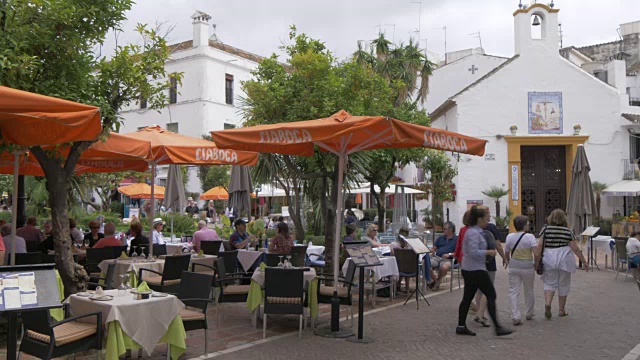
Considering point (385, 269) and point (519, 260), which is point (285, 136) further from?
point (519, 260)

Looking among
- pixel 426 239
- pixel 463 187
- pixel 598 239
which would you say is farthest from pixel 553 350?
pixel 463 187

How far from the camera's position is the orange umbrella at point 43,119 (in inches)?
205

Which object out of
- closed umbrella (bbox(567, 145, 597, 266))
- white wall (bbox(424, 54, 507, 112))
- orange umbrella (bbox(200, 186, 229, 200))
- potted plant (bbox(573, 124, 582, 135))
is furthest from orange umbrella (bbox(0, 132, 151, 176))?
white wall (bbox(424, 54, 507, 112))

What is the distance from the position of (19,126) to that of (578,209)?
14937mm

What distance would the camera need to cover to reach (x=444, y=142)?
8.20 metres

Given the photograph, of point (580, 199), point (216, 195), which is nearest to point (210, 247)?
point (580, 199)

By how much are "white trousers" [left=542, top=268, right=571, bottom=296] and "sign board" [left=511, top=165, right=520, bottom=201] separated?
1767cm

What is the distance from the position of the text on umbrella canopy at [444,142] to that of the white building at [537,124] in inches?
726

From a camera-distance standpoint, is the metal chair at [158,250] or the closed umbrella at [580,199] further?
the closed umbrella at [580,199]

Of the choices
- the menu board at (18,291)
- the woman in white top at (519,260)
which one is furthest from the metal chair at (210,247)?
the menu board at (18,291)

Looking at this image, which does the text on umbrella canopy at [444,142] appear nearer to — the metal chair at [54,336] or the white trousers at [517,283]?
the white trousers at [517,283]

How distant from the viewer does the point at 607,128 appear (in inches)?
1045

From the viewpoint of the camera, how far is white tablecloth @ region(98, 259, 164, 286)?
29.8 feet

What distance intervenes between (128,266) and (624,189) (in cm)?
2219
